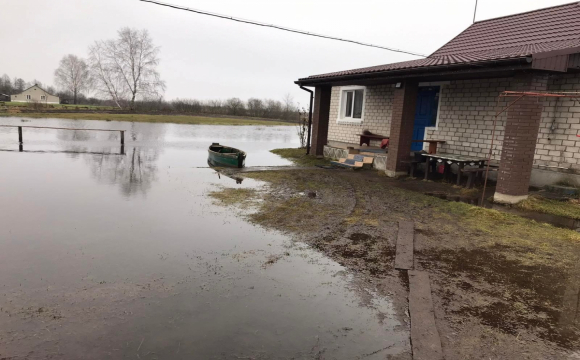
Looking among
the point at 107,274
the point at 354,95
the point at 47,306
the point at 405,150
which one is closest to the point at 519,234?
the point at 405,150

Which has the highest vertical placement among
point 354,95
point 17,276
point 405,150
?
point 354,95

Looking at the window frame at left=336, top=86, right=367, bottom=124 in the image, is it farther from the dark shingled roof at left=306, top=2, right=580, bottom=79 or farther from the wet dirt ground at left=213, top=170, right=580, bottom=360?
the wet dirt ground at left=213, top=170, right=580, bottom=360

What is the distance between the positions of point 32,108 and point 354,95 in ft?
169

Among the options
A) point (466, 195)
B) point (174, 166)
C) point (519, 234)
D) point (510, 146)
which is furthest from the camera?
point (174, 166)

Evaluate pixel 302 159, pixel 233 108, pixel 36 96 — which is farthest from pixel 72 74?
pixel 302 159

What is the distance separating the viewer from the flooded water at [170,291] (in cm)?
325

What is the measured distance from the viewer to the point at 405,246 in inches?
231

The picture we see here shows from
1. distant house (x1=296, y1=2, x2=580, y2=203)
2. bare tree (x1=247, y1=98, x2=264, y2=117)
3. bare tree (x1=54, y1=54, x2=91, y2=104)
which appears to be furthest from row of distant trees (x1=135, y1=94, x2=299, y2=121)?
distant house (x1=296, y1=2, x2=580, y2=203)

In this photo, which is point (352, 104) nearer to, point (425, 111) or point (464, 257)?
point (425, 111)

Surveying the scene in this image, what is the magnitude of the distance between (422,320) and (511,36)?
12282 mm

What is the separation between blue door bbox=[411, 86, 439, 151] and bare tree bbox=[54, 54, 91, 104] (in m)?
96.0

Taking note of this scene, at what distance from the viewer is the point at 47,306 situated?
12.3ft

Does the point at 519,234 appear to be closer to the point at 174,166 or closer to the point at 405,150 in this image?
the point at 405,150

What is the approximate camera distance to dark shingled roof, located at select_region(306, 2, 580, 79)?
10.5m
